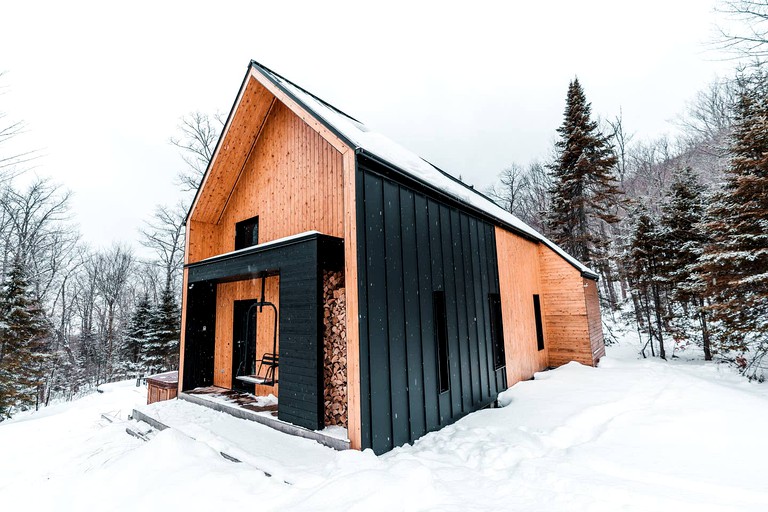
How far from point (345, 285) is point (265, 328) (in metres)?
2.82

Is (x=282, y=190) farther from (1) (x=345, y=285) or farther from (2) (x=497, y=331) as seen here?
(2) (x=497, y=331)

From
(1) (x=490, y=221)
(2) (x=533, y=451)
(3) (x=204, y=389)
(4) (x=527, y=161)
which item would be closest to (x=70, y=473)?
(3) (x=204, y=389)

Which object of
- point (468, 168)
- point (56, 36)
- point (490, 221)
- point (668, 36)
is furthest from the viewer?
point (468, 168)

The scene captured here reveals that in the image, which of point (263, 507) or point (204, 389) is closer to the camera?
point (263, 507)

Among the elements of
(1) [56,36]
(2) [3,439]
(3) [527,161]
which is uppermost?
(3) [527,161]

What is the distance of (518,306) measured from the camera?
8.32 m

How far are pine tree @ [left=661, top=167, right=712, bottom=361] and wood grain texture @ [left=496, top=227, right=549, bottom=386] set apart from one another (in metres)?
4.41

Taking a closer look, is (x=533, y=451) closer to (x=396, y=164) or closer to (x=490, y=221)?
(x=396, y=164)

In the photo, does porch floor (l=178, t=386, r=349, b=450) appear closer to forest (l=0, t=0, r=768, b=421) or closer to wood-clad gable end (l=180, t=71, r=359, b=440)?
wood-clad gable end (l=180, t=71, r=359, b=440)

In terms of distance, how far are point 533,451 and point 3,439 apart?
31.1ft

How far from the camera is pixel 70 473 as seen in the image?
3.94 m

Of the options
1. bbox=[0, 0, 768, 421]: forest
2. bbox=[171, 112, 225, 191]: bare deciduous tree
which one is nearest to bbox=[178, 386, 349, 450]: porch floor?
bbox=[0, 0, 768, 421]: forest

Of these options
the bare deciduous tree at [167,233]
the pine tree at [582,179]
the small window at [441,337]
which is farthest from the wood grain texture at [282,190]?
the bare deciduous tree at [167,233]

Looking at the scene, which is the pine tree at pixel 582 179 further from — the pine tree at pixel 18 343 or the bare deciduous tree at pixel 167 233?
the pine tree at pixel 18 343
